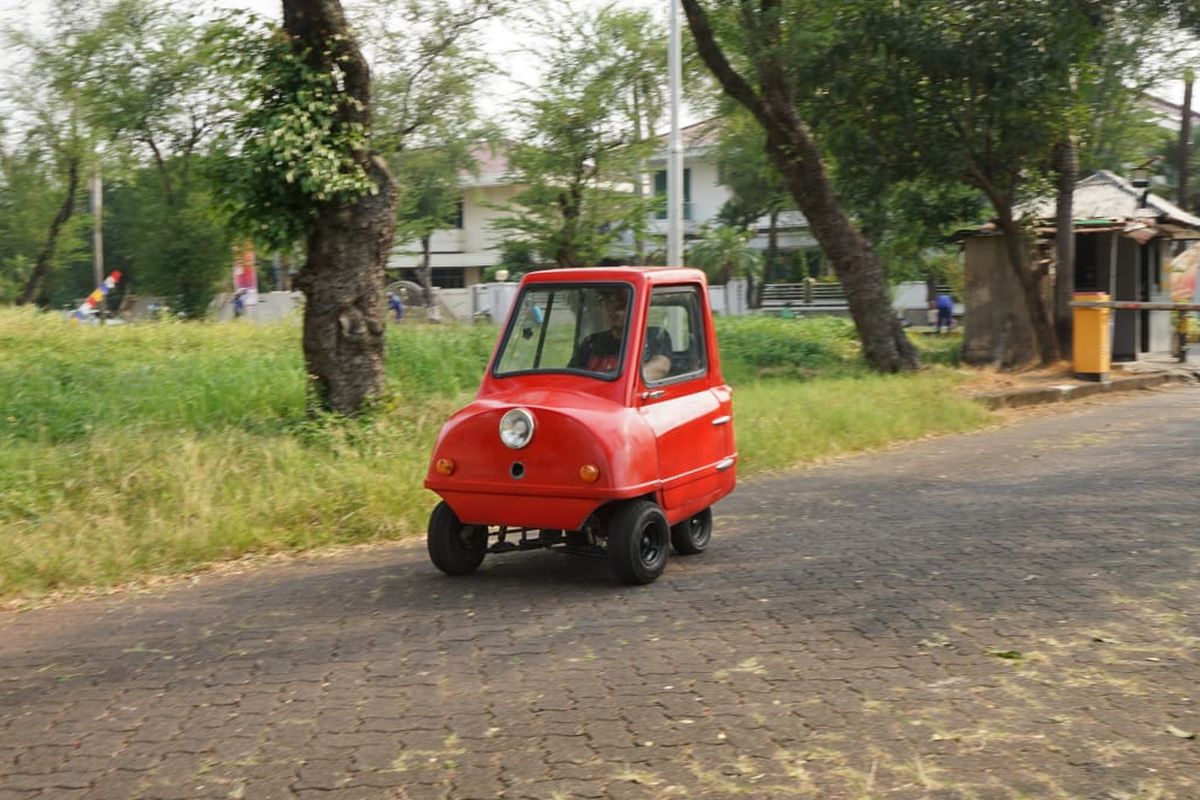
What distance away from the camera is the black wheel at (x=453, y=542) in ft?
24.0

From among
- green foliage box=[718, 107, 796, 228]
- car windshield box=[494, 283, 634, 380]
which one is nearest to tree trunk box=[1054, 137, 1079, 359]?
car windshield box=[494, 283, 634, 380]

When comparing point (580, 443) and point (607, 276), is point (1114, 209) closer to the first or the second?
point (607, 276)

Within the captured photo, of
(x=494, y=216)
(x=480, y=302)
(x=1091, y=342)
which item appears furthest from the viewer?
(x=494, y=216)

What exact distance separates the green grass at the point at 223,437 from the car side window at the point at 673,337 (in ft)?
8.68

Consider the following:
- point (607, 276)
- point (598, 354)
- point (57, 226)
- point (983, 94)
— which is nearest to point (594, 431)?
point (598, 354)

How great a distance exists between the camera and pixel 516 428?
267 inches

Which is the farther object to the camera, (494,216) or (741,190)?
(741,190)

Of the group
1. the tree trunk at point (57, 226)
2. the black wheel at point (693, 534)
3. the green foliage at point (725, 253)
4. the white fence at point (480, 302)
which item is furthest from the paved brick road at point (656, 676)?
the green foliage at point (725, 253)

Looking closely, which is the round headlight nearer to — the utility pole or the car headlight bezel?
the car headlight bezel

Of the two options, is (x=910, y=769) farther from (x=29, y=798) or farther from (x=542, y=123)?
(x=542, y=123)

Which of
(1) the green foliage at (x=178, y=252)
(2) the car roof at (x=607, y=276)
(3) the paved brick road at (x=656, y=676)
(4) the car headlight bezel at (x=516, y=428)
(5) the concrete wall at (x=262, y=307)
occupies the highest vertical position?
(1) the green foliage at (x=178, y=252)

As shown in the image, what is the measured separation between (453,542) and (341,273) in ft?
14.5

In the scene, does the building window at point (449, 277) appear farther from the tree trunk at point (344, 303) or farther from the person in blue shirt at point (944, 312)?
the tree trunk at point (344, 303)

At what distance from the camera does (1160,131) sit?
30.1 meters
